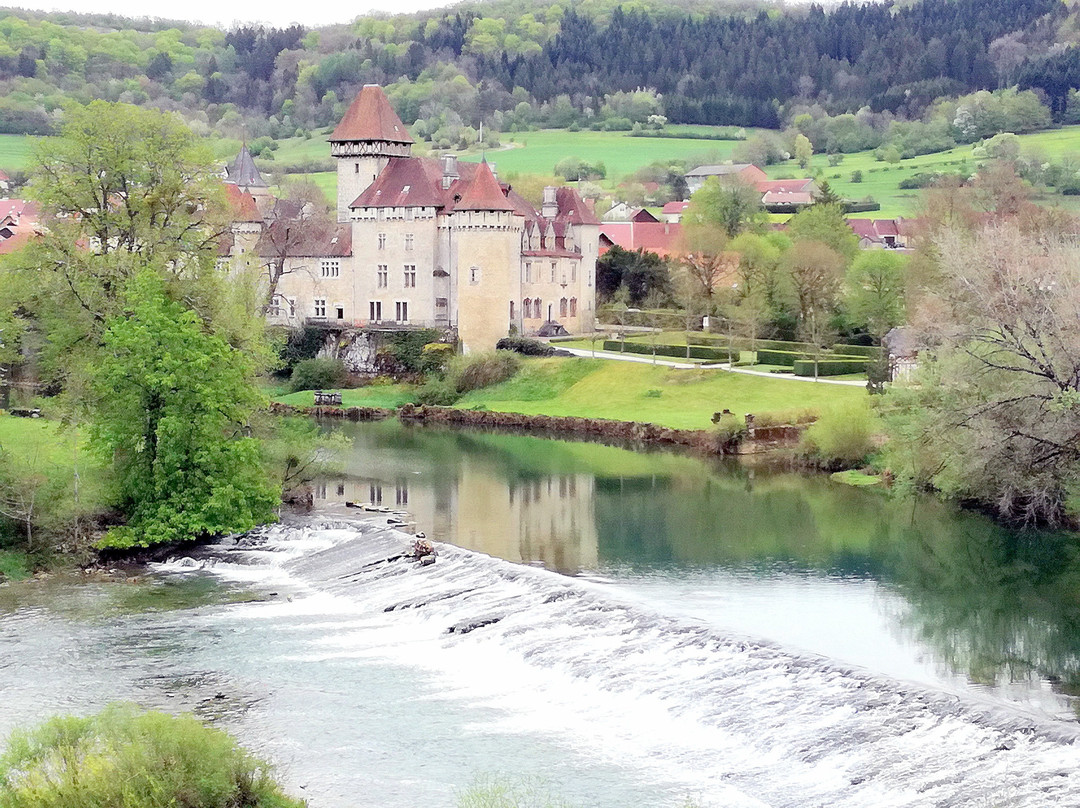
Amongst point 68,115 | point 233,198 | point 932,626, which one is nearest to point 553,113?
point 233,198

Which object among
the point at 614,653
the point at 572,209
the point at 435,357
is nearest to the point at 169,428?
the point at 614,653

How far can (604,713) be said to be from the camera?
23406 mm

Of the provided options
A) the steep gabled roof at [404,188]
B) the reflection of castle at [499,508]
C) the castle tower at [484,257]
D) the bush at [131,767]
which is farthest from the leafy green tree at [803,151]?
the bush at [131,767]

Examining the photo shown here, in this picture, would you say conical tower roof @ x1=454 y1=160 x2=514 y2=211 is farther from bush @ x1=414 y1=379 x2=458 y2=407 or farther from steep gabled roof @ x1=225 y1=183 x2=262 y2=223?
steep gabled roof @ x1=225 y1=183 x2=262 y2=223

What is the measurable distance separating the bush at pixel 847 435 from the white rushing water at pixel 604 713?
1832cm

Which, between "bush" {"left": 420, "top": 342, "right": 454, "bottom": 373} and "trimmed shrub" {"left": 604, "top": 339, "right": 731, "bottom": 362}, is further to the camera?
"bush" {"left": 420, "top": 342, "right": 454, "bottom": 373}

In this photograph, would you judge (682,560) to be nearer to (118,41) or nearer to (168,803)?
(168,803)

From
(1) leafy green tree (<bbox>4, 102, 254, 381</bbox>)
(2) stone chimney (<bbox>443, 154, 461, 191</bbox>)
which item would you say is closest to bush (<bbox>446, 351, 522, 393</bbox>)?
(2) stone chimney (<bbox>443, 154, 461, 191</bbox>)

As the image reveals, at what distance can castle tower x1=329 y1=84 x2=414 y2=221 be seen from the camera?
2793 inches

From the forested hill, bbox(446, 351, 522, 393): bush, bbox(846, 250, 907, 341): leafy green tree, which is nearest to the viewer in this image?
bbox(446, 351, 522, 393): bush

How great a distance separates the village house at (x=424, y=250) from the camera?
225 ft

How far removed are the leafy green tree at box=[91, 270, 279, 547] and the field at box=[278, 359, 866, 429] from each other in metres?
21.9

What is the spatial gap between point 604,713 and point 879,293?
45.3 m

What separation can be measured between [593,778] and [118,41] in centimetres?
17526
